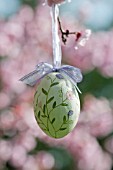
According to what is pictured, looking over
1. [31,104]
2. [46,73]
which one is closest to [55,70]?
[46,73]

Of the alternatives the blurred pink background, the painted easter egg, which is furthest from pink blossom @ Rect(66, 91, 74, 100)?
the blurred pink background

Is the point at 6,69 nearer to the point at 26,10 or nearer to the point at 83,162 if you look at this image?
the point at 26,10

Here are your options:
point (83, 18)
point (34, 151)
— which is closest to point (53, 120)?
point (34, 151)

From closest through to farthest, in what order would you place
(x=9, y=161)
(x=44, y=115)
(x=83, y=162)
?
1. (x=44, y=115)
2. (x=9, y=161)
3. (x=83, y=162)

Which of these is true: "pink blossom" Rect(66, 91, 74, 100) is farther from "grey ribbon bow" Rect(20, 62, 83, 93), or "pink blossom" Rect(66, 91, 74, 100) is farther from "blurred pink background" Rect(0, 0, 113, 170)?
"blurred pink background" Rect(0, 0, 113, 170)

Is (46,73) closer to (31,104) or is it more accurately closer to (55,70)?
(55,70)

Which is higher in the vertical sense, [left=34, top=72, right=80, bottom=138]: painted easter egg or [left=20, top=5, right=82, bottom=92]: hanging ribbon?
[left=20, top=5, right=82, bottom=92]: hanging ribbon

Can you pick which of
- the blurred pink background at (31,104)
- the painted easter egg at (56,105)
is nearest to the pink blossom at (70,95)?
the painted easter egg at (56,105)
